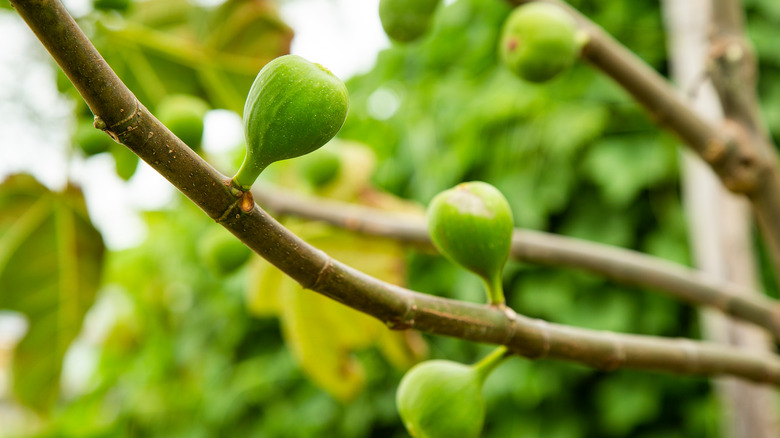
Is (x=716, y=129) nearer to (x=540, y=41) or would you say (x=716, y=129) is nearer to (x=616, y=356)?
(x=540, y=41)

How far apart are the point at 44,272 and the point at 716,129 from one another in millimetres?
1017

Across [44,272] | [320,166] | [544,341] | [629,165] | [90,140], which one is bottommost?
[629,165]

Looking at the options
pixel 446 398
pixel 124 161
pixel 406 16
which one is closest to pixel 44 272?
pixel 124 161

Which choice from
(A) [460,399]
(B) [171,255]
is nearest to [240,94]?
(A) [460,399]

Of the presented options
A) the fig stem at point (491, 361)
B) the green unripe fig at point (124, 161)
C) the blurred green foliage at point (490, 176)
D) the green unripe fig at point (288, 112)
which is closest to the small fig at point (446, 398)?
the fig stem at point (491, 361)

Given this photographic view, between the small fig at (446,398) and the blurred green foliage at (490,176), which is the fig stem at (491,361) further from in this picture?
the blurred green foliage at (490,176)

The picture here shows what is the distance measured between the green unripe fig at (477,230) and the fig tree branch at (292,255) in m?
0.04

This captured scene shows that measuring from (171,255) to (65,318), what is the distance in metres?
1.53

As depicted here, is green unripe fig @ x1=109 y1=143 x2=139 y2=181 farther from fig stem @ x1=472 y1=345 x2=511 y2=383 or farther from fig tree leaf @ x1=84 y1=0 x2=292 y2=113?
fig stem @ x1=472 y1=345 x2=511 y2=383

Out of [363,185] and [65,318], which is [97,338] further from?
[363,185]

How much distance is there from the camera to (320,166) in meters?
1.05

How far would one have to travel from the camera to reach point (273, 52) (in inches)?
41.1

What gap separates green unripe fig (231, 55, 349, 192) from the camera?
309mm

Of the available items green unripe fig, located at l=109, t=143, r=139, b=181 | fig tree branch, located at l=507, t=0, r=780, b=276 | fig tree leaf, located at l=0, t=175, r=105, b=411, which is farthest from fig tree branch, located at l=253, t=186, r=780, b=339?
fig tree leaf, located at l=0, t=175, r=105, b=411
